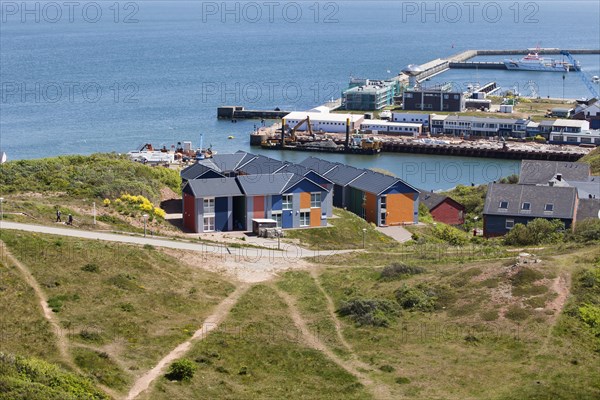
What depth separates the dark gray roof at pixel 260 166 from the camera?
122ft

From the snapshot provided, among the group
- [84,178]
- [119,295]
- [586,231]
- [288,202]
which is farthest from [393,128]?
[119,295]

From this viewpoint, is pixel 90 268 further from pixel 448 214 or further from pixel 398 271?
pixel 448 214

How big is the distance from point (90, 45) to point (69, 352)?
144m

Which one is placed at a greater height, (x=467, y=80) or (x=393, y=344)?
(x=467, y=80)

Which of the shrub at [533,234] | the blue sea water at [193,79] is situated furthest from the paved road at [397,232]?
the blue sea water at [193,79]

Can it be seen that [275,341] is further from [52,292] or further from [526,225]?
→ [526,225]

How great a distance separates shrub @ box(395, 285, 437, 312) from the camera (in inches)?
880

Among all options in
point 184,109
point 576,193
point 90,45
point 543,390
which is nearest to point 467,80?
point 184,109

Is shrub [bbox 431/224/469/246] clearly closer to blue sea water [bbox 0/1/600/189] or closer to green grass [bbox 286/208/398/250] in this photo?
green grass [bbox 286/208/398/250]

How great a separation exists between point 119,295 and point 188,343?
9.84ft

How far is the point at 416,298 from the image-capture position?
73.9ft

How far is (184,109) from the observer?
90.7 m

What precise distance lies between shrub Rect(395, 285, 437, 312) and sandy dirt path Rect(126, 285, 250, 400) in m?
3.88

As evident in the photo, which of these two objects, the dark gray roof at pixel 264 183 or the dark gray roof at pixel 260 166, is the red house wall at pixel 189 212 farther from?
the dark gray roof at pixel 260 166
